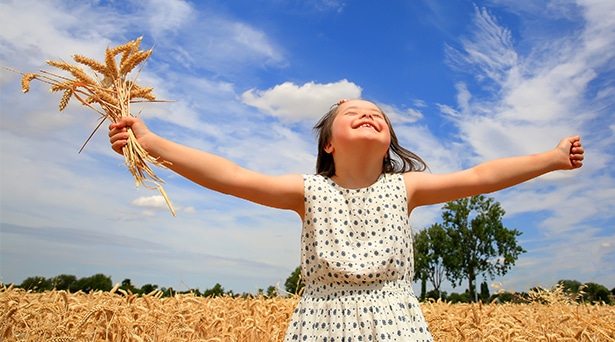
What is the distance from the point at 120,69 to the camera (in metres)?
3.30

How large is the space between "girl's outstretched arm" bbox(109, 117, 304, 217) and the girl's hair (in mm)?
619

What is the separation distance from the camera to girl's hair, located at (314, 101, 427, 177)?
3777 millimetres

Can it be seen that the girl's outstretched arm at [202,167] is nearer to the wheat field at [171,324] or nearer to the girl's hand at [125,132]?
the girl's hand at [125,132]

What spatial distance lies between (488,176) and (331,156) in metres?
1.11

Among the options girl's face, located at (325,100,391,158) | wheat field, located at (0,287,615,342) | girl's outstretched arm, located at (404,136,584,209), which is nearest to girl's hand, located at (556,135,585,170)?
girl's outstretched arm, located at (404,136,584,209)

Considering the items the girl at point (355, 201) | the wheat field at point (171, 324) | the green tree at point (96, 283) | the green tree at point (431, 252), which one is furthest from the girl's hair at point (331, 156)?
the green tree at point (431, 252)

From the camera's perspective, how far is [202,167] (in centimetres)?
313

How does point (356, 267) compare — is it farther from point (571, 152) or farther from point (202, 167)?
point (571, 152)

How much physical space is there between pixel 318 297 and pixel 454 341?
1678 millimetres

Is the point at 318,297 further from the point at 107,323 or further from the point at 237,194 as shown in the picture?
the point at 107,323

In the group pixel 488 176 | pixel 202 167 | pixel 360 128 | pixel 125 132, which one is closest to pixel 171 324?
pixel 202 167

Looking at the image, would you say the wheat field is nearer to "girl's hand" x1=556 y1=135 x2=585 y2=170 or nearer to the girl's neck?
"girl's hand" x1=556 y1=135 x2=585 y2=170

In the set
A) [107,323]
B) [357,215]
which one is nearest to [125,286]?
[107,323]

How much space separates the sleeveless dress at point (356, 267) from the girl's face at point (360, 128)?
29 centimetres
